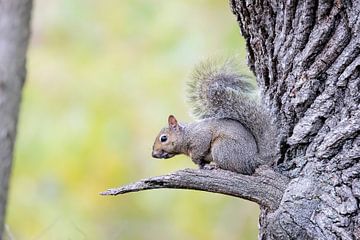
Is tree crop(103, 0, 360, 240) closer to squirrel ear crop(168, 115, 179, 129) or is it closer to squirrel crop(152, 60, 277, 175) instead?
Answer: squirrel crop(152, 60, 277, 175)

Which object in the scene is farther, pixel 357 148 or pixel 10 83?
pixel 10 83

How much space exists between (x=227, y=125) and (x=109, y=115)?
1861 mm

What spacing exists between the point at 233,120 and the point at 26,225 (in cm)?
214

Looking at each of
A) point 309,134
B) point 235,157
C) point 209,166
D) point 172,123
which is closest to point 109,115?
A: point 172,123

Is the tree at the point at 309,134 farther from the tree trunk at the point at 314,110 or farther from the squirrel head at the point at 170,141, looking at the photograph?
the squirrel head at the point at 170,141

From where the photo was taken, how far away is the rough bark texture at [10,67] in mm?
2318

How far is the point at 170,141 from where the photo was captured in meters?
2.40

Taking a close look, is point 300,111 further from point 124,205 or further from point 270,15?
point 124,205

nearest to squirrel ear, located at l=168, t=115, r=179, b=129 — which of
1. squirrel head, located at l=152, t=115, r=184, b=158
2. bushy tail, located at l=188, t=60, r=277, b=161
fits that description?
squirrel head, located at l=152, t=115, r=184, b=158

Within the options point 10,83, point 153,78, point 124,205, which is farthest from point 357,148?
point 124,205

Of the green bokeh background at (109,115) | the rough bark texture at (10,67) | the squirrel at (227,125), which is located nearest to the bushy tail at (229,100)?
the squirrel at (227,125)

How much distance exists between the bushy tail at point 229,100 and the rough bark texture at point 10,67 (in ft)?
1.70

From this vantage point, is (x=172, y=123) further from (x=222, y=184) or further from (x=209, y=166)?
(x=222, y=184)

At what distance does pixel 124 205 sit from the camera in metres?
4.13
